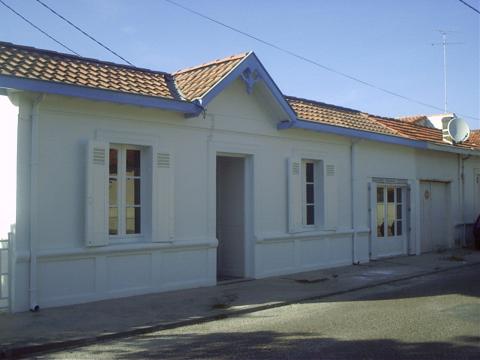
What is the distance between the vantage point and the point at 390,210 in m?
16.3

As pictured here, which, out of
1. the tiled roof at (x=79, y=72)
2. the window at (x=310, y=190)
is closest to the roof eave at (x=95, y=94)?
the tiled roof at (x=79, y=72)

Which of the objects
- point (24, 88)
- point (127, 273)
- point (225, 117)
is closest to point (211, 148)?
point (225, 117)

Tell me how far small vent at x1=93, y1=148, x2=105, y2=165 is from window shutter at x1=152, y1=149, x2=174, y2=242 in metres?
1.07

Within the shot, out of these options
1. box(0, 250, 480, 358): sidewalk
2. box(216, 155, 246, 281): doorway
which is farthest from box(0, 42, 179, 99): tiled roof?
box(0, 250, 480, 358): sidewalk

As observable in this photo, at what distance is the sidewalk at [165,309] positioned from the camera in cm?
709

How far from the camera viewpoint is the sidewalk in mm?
7090

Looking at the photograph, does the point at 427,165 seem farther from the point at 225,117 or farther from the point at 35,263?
the point at 35,263

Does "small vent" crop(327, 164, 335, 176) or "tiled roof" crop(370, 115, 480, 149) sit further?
"tiled roof" crop(370, 115, 480, 149)

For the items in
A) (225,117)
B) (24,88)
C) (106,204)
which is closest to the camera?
(24,88)

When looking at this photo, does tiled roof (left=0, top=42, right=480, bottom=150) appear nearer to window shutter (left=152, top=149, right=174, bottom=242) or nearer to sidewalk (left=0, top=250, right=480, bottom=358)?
window shutter (left=152, top=149, right=174, bottom=242)

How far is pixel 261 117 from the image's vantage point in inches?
485

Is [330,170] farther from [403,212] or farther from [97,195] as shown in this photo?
[97,195]

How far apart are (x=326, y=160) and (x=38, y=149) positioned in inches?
288

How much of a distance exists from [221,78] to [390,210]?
7.70 metres
